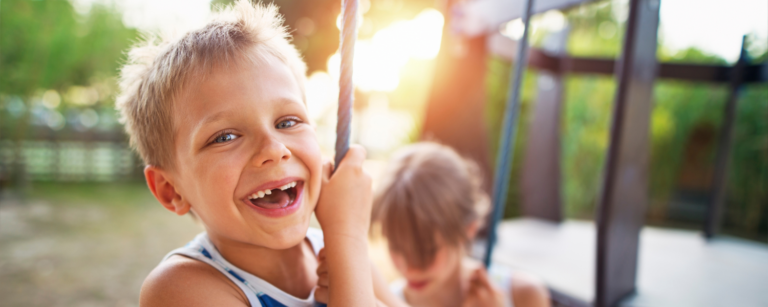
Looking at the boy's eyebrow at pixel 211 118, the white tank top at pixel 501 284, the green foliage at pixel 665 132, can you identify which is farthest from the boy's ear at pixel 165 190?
the green foliage at pixel 665 132

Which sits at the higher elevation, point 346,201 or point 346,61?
point 346,61

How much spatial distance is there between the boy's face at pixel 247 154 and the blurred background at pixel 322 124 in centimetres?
124

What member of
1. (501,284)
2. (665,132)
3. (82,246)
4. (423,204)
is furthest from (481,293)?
(665,132)

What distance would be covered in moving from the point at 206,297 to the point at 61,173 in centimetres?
724

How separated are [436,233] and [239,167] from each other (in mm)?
664

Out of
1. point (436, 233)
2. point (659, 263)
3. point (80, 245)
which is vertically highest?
point (436, 233)

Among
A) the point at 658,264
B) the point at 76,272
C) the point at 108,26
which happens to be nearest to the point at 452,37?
the point at 658,264

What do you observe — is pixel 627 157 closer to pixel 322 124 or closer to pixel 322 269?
pixel 322 269

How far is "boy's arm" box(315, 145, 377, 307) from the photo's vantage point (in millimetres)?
457

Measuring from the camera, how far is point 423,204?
102 centimetres

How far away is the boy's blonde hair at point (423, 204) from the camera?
1.00m

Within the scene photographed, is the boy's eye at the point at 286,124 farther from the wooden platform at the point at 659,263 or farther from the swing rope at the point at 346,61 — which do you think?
the wooden platform at the point at 659,263

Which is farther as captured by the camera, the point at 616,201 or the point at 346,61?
the point at 616,201

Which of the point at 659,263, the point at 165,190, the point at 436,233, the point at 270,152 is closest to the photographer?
the point at 270,152
